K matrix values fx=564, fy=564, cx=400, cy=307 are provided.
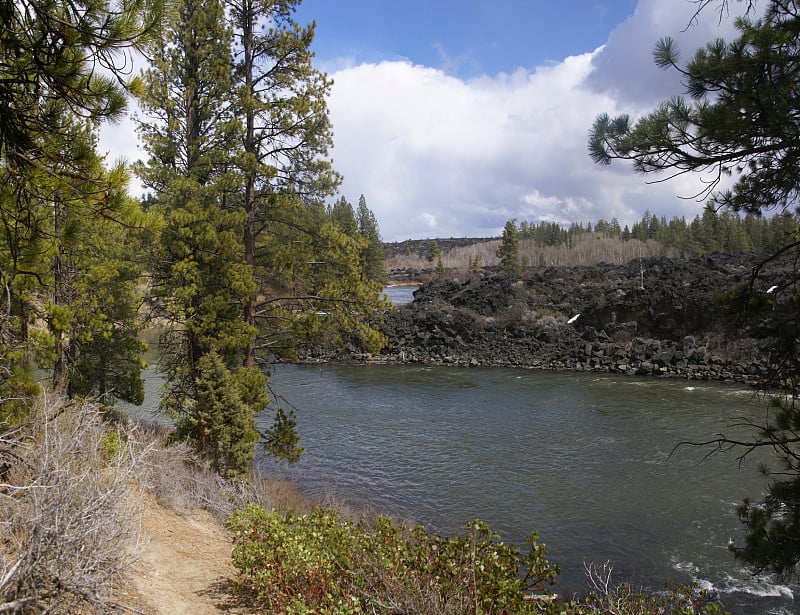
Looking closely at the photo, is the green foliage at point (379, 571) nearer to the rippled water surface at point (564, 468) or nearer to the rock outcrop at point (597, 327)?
the rippled water surface at point (564, 468)

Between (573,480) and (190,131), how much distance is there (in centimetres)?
1288

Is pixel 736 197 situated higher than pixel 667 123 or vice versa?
pixel 667 123

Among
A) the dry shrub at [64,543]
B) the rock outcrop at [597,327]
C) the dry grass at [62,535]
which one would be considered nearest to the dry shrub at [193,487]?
the dry grass at [62,535]

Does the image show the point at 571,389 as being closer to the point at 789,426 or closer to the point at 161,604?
the point at 789,426

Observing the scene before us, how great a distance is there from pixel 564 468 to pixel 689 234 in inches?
3390

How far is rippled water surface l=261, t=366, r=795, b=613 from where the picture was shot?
35.8 feet

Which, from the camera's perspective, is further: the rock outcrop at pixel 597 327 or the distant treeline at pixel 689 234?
the distant treeline at pixel 689 234

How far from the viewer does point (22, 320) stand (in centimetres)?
995

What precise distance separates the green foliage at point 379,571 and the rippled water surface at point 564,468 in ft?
11.1

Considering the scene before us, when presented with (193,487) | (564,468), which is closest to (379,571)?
(193,487)

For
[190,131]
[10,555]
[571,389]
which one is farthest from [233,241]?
[571,389]

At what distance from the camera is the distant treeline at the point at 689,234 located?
7688cm

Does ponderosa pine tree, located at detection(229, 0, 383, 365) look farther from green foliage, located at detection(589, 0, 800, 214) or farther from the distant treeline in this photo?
the distant treeline

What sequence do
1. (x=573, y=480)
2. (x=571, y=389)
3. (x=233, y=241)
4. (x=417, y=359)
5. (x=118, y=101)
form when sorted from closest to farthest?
(x=118, y=101) < (x=233, y=241) < (x=573, y=480) < (x=571, y=389) < (x=417, y=359)
